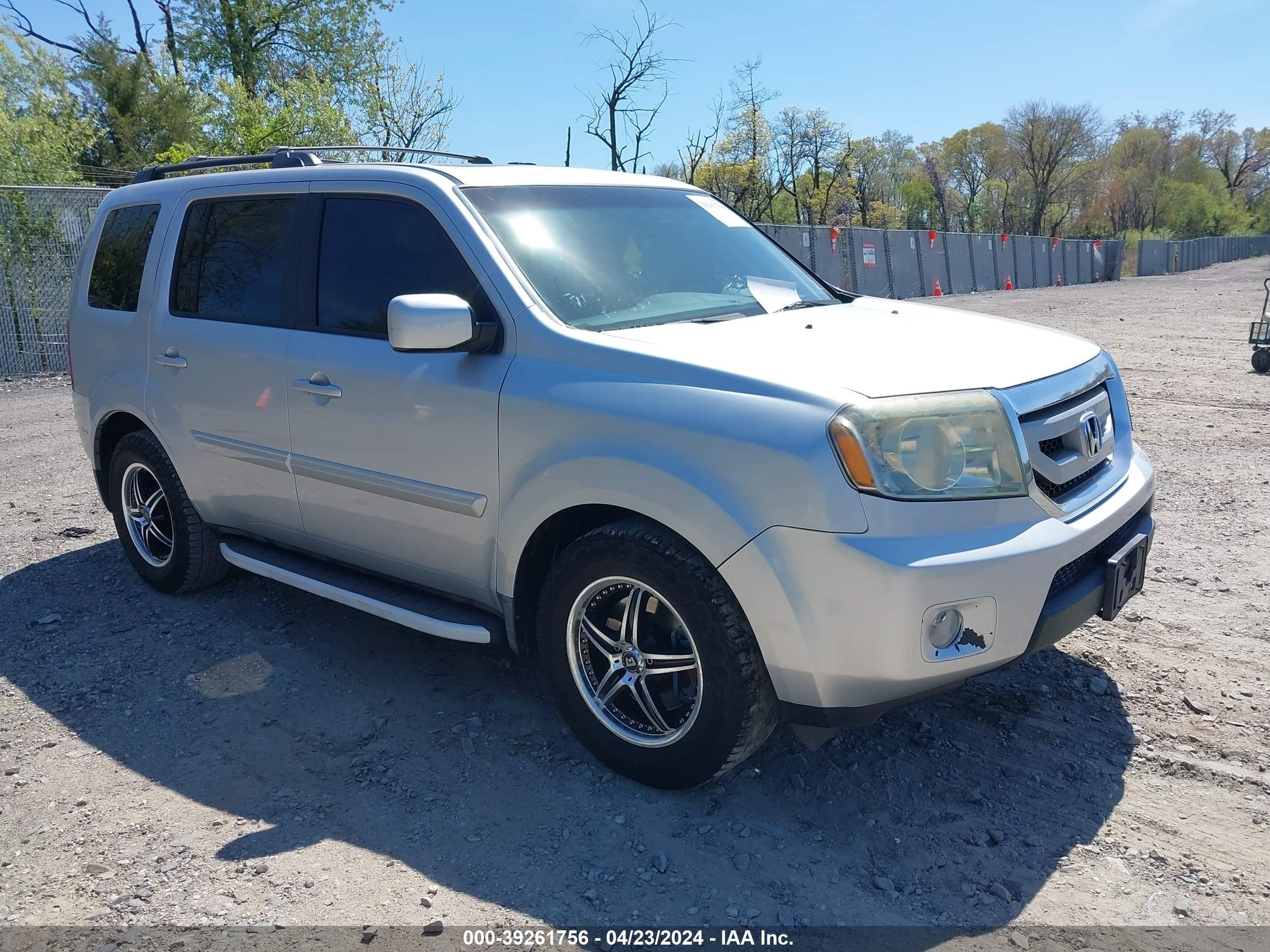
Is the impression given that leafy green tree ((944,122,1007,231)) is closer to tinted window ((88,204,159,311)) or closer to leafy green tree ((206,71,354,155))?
leafy green tree ((206,71,354,155))

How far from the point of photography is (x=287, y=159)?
4578 millimetres

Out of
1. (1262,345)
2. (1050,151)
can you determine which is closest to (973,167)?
(1050,151)

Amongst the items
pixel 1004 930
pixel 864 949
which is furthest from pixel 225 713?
pixel 1004 930

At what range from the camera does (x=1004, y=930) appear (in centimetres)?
256

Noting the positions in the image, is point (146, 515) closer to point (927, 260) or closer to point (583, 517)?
point (583, 517)

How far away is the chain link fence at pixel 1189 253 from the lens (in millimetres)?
60656

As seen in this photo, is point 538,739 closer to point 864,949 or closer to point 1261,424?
point 864,949

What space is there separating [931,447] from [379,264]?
88.2 inches

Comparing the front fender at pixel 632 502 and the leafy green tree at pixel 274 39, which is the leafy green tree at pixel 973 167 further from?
the front fender at pixel 632 502

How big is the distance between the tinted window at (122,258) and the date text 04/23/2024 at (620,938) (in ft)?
12.1

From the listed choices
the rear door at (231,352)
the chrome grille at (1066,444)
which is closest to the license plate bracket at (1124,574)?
the chrome grille at (1066,444)

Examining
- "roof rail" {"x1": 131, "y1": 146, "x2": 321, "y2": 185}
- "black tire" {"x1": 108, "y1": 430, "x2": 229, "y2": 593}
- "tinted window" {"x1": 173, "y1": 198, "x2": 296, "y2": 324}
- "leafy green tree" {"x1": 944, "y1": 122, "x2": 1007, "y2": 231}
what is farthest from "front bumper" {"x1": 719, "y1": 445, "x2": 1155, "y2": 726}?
"leafy green tree" {"x1": 944, "y1": 122, "x2": 1007, "y2": 231}

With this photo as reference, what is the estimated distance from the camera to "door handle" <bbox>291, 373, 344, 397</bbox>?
12.7 ft

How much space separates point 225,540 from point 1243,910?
4.16m
